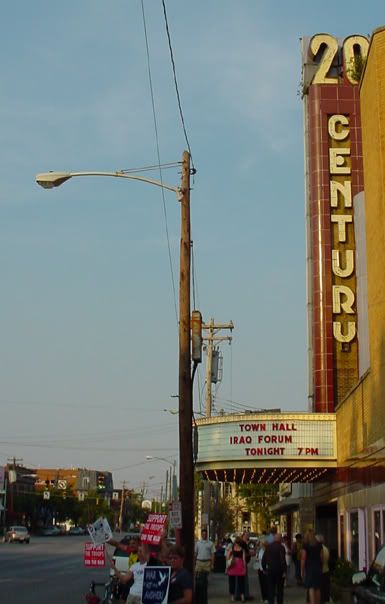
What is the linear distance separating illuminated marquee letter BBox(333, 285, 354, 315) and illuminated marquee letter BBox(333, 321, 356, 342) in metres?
0.45

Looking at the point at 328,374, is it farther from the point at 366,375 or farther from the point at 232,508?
the point at 232,508

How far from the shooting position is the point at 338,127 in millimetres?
34625

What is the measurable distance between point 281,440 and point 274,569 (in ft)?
25.5

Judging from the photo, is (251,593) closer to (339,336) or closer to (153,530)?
(339,336)

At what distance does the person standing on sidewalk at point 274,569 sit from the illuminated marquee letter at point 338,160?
17.3 metres

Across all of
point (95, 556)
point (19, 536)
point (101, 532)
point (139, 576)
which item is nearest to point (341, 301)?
point (95, 556)

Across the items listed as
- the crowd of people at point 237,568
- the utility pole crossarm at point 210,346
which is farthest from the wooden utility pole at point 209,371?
the crowd of people at point 237,568

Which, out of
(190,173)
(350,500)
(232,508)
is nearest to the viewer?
(190,173)

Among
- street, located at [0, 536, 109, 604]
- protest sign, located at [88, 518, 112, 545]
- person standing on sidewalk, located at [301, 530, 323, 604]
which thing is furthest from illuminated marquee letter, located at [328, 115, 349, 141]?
protest sign, located at [88, 518, 112, 545]

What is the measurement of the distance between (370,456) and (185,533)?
17.9ft

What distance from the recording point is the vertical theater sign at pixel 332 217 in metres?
32.4

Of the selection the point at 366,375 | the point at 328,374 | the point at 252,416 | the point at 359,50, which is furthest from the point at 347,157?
the point at 366,375

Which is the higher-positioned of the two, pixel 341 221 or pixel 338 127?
pixel 338 127

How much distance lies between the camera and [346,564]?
20.5m
